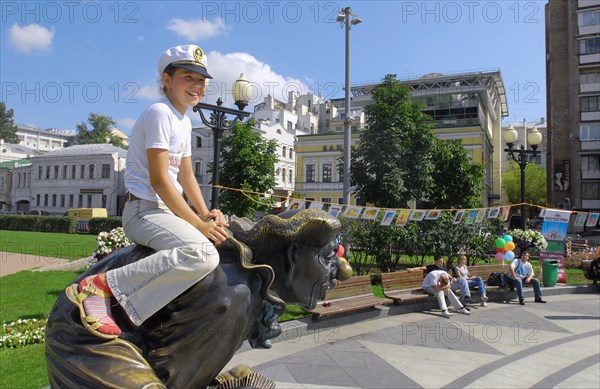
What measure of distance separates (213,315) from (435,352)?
231 inches

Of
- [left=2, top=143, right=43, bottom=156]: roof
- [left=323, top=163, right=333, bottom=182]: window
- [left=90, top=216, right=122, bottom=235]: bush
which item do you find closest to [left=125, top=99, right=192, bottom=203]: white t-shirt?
[left=90, top=216, right=122, bottom=235]: bush

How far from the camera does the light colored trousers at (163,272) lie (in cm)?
178

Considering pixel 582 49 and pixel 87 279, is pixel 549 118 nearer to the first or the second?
pixel 582 49

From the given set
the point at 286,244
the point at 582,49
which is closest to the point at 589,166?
the point at 582,49

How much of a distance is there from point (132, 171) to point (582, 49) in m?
51.1

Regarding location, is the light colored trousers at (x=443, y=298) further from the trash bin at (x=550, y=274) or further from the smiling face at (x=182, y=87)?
the smiling face at (x=182, y=87)

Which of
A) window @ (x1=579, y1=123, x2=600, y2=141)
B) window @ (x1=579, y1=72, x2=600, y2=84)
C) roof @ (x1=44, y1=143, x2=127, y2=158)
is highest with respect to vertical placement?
window @ (x1=579, y1=72, x2=600, y2=84)

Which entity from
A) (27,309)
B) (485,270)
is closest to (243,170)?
(485,270)

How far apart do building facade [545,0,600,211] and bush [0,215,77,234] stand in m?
43.7

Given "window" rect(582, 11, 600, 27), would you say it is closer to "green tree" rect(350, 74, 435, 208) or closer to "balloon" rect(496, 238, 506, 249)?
"green tree" rect(350, 74, 435, 208)

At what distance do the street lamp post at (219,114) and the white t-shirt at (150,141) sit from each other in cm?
517

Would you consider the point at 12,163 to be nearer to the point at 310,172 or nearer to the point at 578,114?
the point at 310,172

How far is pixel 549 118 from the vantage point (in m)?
47.6

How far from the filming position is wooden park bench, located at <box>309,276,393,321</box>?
26.7ft
